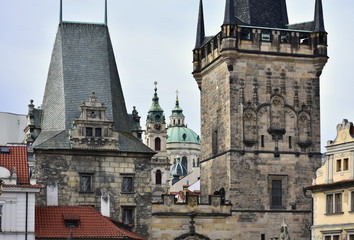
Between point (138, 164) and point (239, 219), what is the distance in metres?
6.56

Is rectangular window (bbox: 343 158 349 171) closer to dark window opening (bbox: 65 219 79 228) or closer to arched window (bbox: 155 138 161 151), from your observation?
dark window opening (bbox: 65 219 79 228)

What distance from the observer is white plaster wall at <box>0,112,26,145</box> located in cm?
6900

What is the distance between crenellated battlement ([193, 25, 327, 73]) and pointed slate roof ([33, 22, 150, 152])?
21.1 ft

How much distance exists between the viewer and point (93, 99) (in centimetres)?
5475

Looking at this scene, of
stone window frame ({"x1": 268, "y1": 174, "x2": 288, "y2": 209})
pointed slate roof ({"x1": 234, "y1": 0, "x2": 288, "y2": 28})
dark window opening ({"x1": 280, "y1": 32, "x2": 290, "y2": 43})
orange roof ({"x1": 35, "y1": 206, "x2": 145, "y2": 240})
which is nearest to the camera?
orange roof ({"x1": 35, "y1": 206, "x2": 145, "y2": 240})

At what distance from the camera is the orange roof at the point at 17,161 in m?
45.6

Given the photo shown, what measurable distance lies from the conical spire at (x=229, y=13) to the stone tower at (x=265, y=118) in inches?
2.2

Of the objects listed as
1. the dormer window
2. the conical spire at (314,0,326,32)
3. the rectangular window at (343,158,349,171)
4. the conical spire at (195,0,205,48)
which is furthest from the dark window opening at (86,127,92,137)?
the conical spire at (314,0,326,32)

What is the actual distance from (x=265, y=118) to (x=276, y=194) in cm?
430

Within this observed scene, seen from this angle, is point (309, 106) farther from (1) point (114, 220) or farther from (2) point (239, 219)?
(1) point (114, 220)

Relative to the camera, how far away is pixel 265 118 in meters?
58.6

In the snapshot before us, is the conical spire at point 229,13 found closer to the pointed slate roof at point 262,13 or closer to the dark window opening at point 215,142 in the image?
the pointed slate roof at point 262,13

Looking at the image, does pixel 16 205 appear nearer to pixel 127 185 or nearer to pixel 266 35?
pixel 127 185

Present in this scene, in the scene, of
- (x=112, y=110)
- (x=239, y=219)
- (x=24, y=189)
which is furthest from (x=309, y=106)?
(x=24, y=189)
